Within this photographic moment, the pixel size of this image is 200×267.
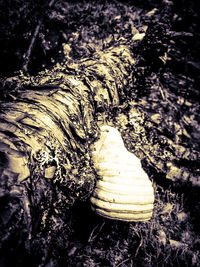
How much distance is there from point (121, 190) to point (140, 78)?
70.8 inches

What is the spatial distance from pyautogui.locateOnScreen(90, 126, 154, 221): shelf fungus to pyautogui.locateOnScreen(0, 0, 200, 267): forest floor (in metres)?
0.28

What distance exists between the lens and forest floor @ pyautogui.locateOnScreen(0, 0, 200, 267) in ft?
5.08

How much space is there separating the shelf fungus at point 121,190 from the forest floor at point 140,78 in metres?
0.28

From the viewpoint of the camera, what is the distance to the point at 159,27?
8.15ft

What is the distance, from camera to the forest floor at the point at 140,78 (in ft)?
5.08

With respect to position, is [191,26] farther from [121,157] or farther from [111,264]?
[111,264]

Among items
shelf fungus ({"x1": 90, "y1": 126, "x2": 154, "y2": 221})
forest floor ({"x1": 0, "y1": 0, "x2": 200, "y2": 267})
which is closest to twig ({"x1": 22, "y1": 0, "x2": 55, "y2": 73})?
forest floor ({"x1": 0, "y1": 0, "x2": 200, "y2": 267})

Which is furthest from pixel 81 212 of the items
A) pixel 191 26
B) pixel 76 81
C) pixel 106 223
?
pixel 191 26

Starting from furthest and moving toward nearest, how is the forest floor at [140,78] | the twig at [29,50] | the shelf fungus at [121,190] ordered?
the twig at [29,50], the forest floor at [140,78], the shelf fungus at [121,190]

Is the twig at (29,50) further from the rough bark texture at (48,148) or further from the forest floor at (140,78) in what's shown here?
the rough bark texture at (48,148)

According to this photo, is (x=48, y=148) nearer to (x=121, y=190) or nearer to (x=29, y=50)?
(x=121, y=190)

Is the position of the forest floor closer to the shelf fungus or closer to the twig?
the twig

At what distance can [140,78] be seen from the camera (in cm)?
251

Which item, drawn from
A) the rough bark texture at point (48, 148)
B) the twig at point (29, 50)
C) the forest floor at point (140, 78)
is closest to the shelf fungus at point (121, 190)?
the rough bark texture at point (48, 148)
